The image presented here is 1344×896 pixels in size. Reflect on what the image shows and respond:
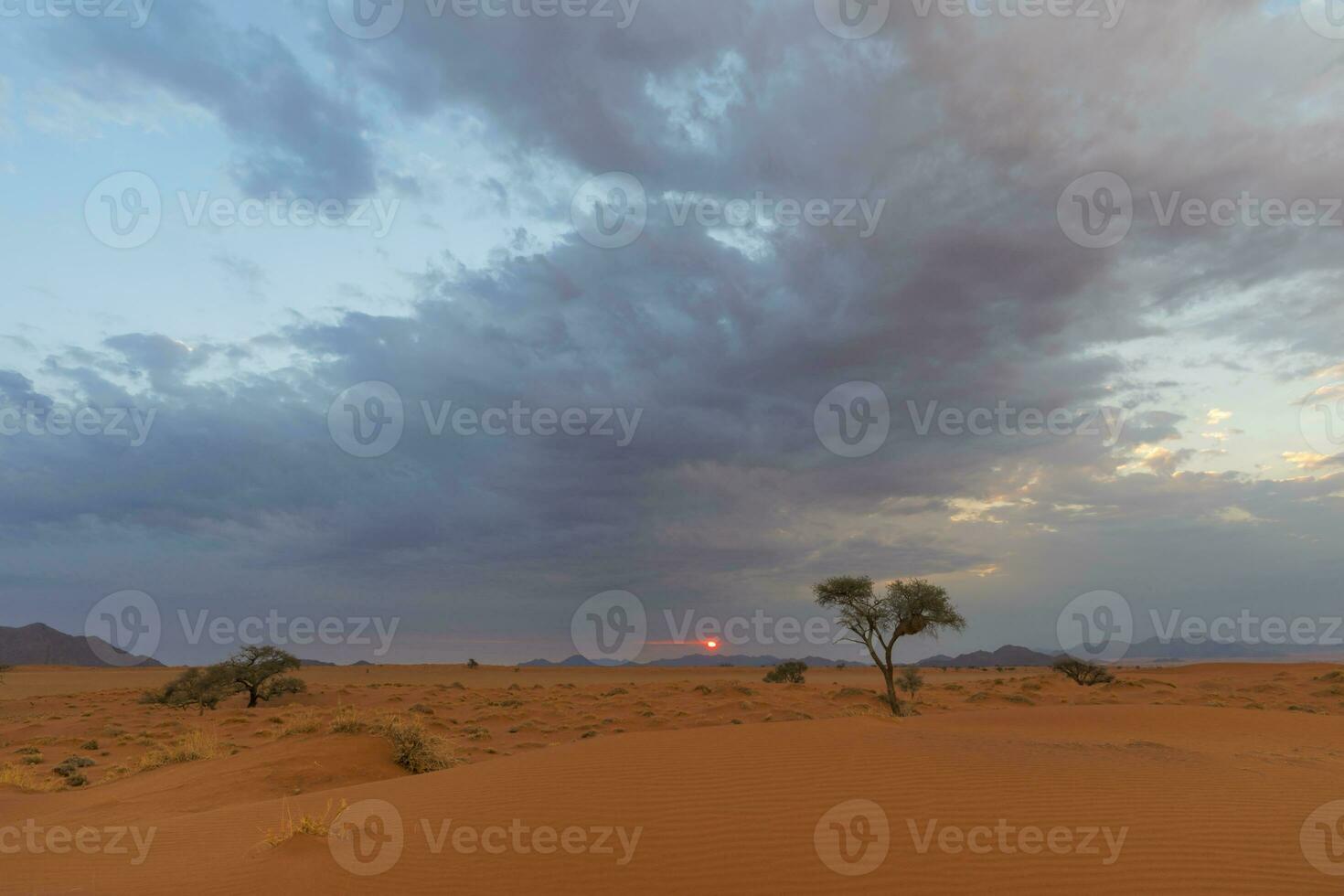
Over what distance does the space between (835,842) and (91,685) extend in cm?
7279

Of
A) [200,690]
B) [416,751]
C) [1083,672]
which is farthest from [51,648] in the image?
[1083,672]

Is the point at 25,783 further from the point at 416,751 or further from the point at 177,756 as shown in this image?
the point at 416,751

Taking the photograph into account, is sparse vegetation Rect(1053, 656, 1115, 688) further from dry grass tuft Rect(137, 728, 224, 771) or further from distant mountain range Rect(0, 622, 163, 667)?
distant mountain range Rect(0, 622, 163, 667)

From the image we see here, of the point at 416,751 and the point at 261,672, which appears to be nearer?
the point at 416,751

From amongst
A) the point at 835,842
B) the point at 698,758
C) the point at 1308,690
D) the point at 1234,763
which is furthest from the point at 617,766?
the point at 1308,690

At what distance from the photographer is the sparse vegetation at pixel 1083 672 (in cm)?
4081

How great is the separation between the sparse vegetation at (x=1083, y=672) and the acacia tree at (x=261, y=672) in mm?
44671

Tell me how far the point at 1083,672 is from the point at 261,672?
4650 cm

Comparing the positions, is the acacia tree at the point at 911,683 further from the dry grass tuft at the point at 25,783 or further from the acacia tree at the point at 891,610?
the dry grass tuft at the point at 25,783

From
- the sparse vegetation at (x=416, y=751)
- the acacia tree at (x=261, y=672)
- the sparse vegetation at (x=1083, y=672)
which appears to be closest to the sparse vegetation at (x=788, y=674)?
the sparse vegetation at (x=1083, y=672)

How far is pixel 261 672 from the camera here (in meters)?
36.2

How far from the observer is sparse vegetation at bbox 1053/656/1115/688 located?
40.8m

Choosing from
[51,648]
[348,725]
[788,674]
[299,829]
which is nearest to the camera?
[299,829]

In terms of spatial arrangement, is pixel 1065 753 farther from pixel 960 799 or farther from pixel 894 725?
pixel 960 799
